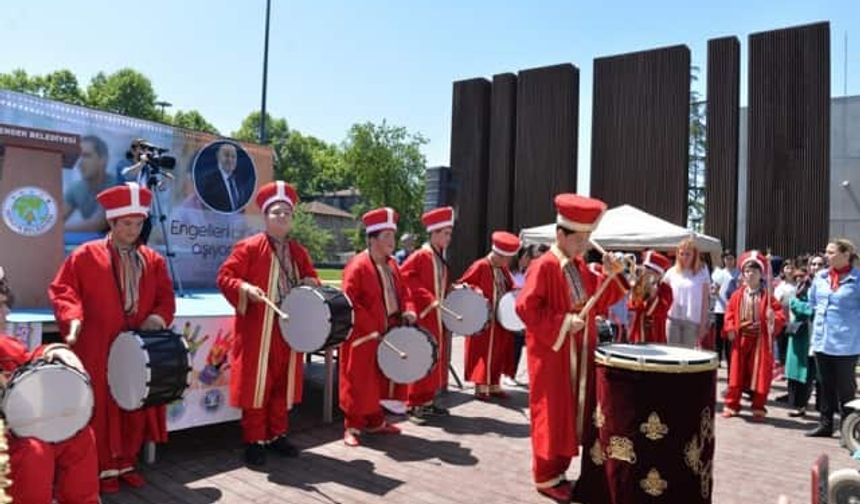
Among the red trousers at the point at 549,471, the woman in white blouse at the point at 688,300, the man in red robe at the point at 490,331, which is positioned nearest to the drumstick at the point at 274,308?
→ the red trousers at the point at 549,471

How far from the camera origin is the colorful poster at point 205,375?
4.86 m

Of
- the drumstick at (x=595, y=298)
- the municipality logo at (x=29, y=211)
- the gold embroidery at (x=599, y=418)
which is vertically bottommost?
the gold embroidery at (x=599, y=418)

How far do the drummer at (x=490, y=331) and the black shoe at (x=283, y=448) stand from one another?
8.86 ft

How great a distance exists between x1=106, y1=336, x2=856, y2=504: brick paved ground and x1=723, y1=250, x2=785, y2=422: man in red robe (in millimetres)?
453

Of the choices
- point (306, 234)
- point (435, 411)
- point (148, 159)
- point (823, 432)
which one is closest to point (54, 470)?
point (148, 159)

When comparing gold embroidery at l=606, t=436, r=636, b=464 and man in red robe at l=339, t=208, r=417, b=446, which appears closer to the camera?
gold embroidery at l=606, t=436, r=636, b=464

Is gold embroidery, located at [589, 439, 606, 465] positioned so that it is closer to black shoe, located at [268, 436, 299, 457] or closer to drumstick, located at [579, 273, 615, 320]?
drumstick, located at [579, 273, 615, 320]

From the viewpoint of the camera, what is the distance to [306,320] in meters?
4.59

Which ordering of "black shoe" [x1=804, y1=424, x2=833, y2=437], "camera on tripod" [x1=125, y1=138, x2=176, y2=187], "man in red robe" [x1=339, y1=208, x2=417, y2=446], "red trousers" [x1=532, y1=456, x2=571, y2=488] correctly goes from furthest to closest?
"black shoe" [x1=804, y1=424, x2=833, y2=437], "camera on tripod" [x1=125, y1=138, x2=176, y2=187], "man in red robe" [x1=339, y1=208, x2=417, y2=446], "red trousers" [x1=532, y1=456, x2=571, y2=488]

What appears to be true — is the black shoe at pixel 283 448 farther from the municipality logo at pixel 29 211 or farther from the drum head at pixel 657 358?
the drum head at pixel 657 358

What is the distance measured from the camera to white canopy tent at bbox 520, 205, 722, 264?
35.7ft

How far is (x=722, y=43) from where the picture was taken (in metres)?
15.9

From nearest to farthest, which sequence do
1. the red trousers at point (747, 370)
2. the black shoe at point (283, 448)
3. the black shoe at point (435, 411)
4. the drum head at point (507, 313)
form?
the black shoe at point (283, 448) < the black shoe at point (435, 411) < the red trousers at point (747, 370) < the drum head at point (507, 313)

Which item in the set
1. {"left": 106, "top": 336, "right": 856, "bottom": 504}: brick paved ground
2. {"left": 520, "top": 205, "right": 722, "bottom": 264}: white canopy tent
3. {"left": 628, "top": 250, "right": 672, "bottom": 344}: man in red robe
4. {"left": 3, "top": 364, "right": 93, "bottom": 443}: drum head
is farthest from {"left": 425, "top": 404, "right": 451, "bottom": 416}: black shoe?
{"left": 520, "top": 205, "right": 722, "bottom": 264}: white canopy tent
